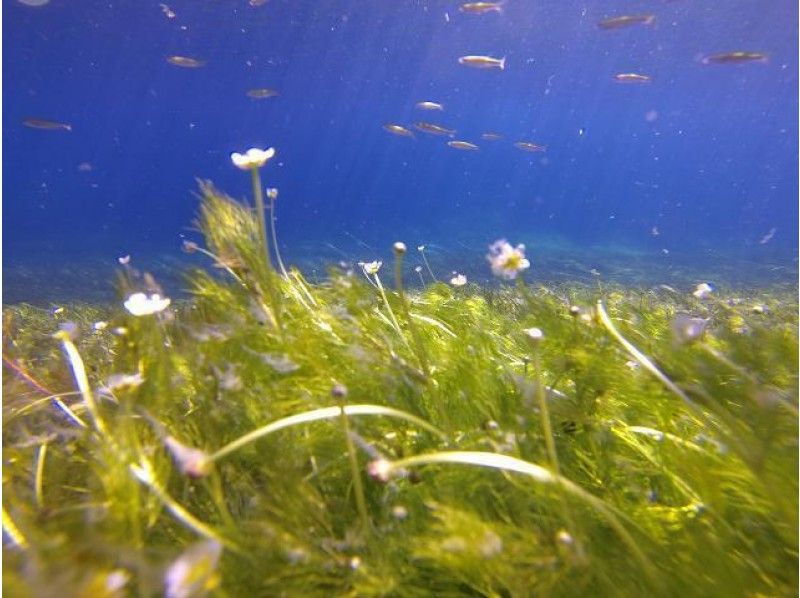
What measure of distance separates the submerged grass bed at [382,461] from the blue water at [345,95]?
192 centimetres

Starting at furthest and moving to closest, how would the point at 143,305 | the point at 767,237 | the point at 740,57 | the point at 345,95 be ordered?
the point at 345,95 < the point at 767,237 < the point at 740,57 < the point at 143,305

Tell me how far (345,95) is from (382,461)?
211 ft

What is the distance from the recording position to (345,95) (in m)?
59.9

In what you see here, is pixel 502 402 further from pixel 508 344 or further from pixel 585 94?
pixel 585 94

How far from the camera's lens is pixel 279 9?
2911cm

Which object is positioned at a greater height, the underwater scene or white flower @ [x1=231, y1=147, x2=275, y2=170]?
white flower @ [x1=231, y1=147, x2=275, y2=170]

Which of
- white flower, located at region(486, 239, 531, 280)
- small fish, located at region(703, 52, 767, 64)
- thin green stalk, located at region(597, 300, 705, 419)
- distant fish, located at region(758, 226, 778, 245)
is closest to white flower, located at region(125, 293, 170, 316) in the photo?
white flower, located at region(486, 239, 531, 280)

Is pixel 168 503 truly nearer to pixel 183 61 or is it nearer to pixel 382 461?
pixel 382 461

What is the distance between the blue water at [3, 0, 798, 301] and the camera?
28.9 m

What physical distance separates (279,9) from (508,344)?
3240 centimetres

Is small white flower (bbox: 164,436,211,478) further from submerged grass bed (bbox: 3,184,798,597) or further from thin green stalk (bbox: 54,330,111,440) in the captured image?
thin green stalk (bbox: 54,330,111,440)

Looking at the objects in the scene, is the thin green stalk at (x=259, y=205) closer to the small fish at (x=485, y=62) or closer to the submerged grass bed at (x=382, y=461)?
the submerged grass bed at (x=382, y=461)

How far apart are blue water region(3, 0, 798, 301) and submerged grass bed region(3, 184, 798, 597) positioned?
75.4 inches

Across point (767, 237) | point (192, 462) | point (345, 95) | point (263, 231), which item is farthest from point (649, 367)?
point (345, 95)
